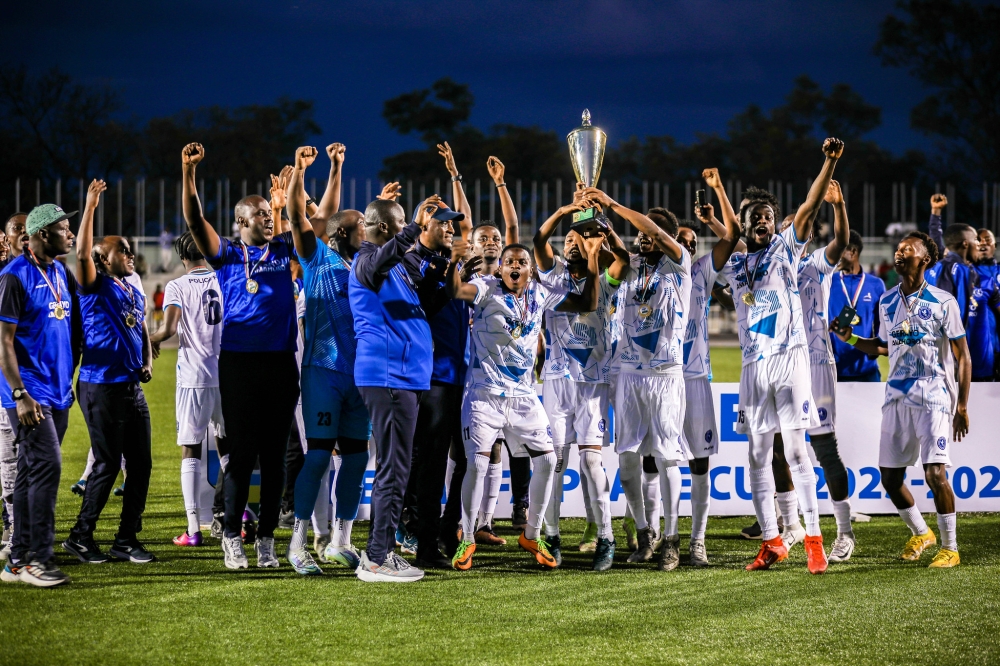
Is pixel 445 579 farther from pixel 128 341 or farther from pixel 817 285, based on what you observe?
pixel 817 285

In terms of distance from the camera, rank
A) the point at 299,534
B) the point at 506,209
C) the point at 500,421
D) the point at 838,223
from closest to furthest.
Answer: the point at 299,534 → the point at 500,421 → the point at 838,223 → the point at 506,209

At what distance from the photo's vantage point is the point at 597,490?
7.60 metres

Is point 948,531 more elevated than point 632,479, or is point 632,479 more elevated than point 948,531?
point 632,479

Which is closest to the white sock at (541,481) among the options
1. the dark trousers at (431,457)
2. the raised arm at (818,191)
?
the dark trousers at (431,457)

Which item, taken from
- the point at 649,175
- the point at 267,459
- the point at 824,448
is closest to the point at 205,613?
the point at 267,459

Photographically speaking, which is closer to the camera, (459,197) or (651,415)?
(651,415)

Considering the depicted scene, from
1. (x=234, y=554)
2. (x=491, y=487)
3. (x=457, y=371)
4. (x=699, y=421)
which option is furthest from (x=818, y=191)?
(x=234, y=554)

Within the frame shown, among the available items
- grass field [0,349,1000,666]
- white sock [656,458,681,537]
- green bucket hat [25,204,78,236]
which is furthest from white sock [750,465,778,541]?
green bucket hat [25,204,78,236]

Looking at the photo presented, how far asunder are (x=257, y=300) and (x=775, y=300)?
140 inches

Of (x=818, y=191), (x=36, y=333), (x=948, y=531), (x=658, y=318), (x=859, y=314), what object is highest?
(x=818, y=191)

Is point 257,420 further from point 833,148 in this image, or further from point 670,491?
point 833,148

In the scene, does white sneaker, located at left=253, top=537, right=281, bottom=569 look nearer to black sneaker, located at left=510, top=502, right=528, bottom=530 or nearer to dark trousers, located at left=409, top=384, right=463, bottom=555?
dark trousers, located at left=409, top=384, right=463, bottom=555

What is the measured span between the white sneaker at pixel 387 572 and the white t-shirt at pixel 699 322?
2.55 m

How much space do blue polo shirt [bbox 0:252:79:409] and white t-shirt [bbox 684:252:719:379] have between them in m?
4.34
